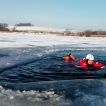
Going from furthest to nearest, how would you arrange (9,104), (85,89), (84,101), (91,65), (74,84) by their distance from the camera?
(91,65), (74,84), (85,89), (84,101), (9,104)

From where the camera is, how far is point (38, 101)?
647 centimetres

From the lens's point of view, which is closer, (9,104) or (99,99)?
(9,104)

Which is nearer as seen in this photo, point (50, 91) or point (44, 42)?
point (50, 91)

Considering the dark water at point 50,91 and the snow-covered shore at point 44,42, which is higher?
the snow-covered shore at point 44,42

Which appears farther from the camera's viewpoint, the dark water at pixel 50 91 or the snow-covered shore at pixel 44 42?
the snow-covered shore at pixel 44 42

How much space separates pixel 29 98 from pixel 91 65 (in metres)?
6.35

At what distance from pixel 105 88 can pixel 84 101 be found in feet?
5.51

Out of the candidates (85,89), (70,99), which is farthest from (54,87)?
(70,99)

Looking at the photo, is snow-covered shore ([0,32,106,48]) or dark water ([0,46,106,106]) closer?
dark water ([0,46,106,106])

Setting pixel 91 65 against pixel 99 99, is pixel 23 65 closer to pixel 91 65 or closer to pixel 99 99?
pixel 91 65

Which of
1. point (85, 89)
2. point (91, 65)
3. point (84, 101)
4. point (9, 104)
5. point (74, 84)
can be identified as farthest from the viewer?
point (91, 65)

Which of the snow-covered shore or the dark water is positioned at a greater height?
the snow-covered shore

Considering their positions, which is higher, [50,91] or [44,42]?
[44,42]

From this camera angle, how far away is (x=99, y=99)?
22.4 feet
